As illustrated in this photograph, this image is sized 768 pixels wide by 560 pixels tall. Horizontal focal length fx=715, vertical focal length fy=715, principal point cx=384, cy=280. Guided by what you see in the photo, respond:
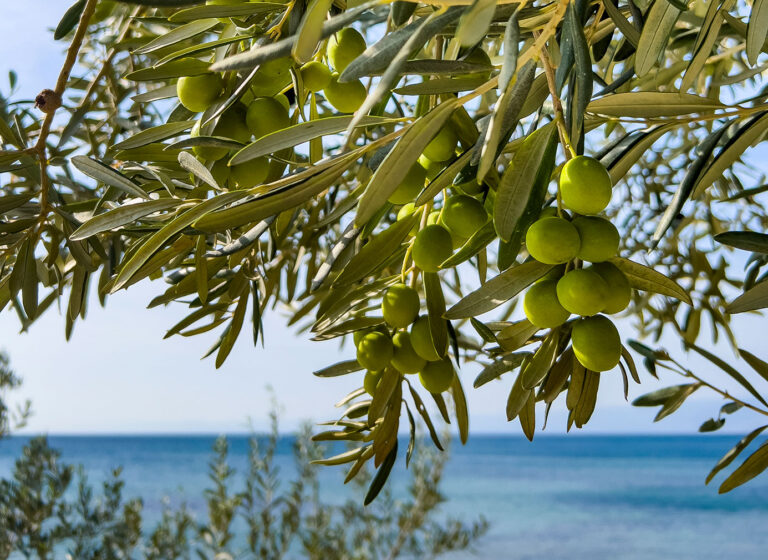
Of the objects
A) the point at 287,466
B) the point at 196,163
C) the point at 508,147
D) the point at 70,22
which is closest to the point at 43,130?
the point at 70,22

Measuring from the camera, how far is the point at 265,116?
0.53 metres

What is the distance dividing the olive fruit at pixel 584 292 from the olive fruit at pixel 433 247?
0.42 ft

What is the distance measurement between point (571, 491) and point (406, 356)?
86.0 feet

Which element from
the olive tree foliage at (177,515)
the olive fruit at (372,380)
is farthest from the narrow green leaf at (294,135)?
the olive tree foliage at (177,515)

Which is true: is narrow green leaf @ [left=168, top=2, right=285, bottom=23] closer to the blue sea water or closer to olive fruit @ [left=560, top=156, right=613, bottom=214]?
olive fruit @ [left=560, top=156, right=613, bottom=214]

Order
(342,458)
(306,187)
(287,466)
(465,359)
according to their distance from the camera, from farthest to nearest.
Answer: (287,466) → (465,359) → (342,458) → (306,187)

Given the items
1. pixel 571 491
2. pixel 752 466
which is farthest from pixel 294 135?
pixel 571 491

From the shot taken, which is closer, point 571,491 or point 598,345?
point 598,345

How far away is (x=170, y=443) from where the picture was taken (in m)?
38.6

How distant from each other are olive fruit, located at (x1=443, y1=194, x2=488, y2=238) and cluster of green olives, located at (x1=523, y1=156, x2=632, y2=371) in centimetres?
7

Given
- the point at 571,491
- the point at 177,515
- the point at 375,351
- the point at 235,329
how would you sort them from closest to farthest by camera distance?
the point at 375,351
the point at 235,329
the point at 177,515
the point at 571,491

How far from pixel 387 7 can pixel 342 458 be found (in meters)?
0.47

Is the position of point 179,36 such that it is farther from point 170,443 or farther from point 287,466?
point 170,443

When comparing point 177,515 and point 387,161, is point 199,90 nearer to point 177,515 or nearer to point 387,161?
point 387,161
